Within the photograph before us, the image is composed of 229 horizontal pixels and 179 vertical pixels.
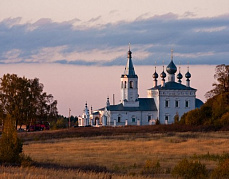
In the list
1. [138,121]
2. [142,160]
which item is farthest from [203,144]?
[138,121]

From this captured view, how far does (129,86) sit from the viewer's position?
398 ft

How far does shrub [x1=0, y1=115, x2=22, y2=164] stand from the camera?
31.0 metres

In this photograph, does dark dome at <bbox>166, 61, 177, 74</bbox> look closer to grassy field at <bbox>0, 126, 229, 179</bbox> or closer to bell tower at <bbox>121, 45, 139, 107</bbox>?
bell tower at <bbox>121, 45, 139, 107</bbox>

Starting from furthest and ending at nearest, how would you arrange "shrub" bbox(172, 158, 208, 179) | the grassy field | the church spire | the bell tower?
1. the church spire
2. the bell tower
3. the grassy field
4. "shrub" bbox(172, 158, 208, 179)

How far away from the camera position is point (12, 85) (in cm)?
8888

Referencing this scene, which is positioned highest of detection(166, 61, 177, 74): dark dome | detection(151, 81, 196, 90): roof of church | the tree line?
detection(166, 61, 177, 74): dark dome

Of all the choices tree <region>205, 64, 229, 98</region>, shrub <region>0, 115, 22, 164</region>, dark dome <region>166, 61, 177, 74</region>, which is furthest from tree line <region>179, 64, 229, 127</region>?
shrub <region>0, 115, 22, 164</region>

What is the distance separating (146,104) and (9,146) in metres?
89.5

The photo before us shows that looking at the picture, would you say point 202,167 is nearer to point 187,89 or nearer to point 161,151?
point 161,151

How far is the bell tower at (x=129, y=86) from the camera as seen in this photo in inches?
4724

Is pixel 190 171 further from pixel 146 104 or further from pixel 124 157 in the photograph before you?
pixel 146 104

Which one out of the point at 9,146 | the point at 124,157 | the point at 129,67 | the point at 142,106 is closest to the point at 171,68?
the point at 129,67

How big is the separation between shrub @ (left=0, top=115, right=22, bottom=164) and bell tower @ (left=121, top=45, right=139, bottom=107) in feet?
289

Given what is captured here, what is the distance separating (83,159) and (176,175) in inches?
406
